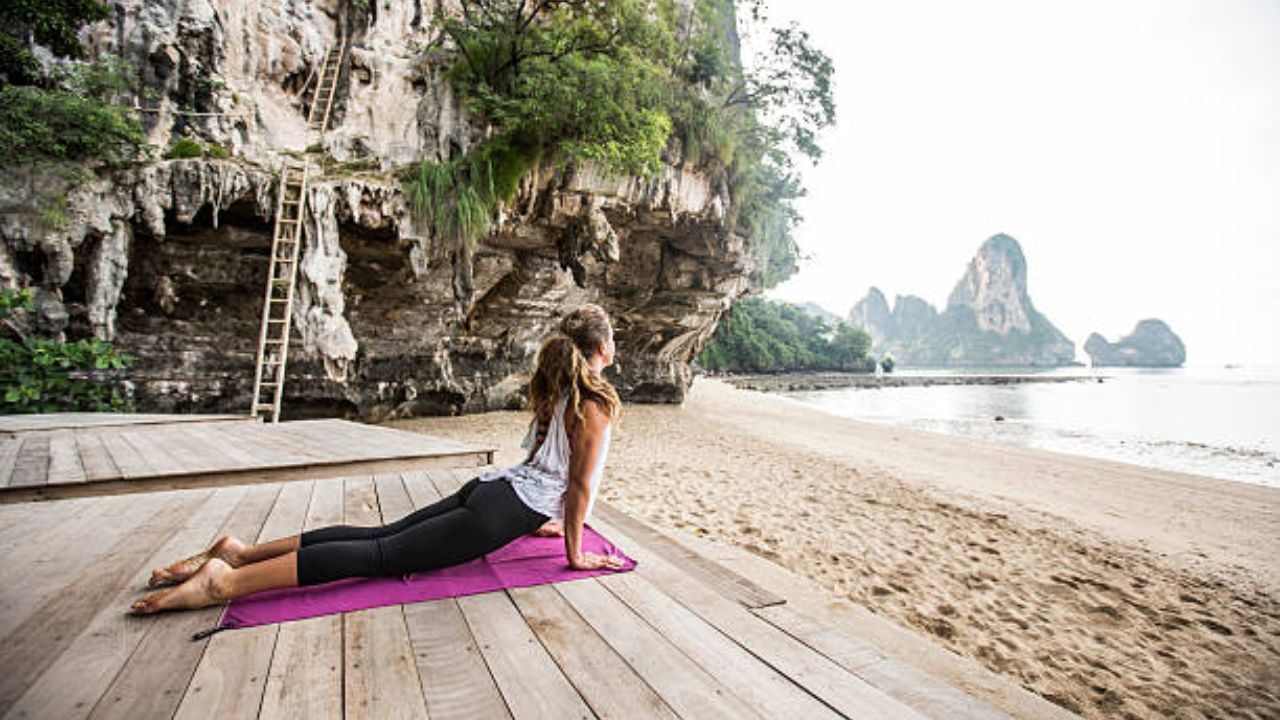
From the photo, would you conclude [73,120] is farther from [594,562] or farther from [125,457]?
[594,562]

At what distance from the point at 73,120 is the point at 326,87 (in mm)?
4026

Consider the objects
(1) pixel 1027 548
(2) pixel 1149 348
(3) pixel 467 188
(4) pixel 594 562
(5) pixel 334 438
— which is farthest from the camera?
(2) pixel 1149 348

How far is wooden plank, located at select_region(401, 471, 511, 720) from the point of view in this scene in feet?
4.63

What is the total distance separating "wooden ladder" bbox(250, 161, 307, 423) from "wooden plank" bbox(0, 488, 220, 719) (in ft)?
19.1

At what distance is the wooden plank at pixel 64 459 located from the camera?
3412 millimetres

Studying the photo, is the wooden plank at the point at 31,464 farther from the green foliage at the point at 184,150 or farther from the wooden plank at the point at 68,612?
the green foliage at the point at 184,150

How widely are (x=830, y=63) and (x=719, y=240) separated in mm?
7481

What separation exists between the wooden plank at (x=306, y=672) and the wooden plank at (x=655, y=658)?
2.76 ft

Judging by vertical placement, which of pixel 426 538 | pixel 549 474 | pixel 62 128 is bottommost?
pixel 426 538

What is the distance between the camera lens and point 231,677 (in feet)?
4.94

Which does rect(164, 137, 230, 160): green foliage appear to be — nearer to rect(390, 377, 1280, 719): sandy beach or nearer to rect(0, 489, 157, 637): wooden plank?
rect(390, 377, 1280, 719): sandy beach

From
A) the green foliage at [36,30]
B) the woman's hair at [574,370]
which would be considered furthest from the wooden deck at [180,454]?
the green foliage at [36,30]

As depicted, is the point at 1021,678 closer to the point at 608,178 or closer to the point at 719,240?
the point at 608,178

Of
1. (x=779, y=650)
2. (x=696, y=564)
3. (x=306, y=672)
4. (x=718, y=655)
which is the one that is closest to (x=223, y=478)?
(x=306, y=672)
